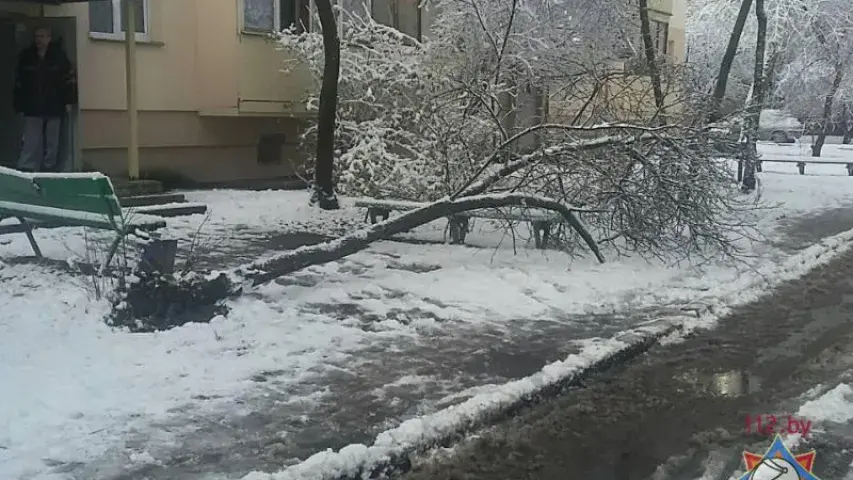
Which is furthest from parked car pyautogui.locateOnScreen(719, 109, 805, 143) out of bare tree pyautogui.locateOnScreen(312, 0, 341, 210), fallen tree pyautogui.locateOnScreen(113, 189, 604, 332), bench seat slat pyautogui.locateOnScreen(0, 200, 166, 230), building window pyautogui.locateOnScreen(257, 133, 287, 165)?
building window pyautogui.locateOnScreen(257, 133, 287, 165)

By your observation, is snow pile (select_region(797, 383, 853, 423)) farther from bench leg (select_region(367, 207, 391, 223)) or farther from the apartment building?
the apartment building

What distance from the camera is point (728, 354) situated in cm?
696

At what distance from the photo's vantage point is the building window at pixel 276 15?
1573 centimetres

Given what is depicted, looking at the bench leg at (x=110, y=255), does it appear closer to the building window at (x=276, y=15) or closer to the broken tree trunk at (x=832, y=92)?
the building window at (x=276, y=15)

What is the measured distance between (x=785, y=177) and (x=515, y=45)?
13.3m

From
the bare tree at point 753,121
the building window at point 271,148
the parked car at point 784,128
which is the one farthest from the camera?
the parked car at point 784,128

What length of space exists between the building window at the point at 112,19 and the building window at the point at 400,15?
4651 millimetres

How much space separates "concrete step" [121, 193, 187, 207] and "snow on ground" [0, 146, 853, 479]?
2.25m

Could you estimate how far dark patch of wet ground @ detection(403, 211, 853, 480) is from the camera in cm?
475

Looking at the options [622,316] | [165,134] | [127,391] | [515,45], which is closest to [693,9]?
[515,45]

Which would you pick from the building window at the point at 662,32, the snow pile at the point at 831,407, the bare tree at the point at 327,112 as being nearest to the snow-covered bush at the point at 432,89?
the bare tree at the point at 327,112

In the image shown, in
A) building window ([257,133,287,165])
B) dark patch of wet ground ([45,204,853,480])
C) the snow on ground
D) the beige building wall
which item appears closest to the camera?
dark patch of wet ground ([45,204,853,480])

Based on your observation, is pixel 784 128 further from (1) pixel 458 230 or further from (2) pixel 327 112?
(1) pixel 458 230

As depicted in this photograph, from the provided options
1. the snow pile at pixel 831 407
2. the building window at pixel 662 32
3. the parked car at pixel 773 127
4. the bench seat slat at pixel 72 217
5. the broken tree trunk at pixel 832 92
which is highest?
the building window at pixel 662 32
